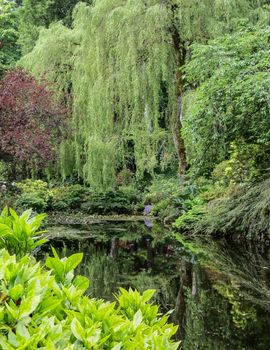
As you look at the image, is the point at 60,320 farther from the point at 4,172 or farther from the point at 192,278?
the point at 4,172

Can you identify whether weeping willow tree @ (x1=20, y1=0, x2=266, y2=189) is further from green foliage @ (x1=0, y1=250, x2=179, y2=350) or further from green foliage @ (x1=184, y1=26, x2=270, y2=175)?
green foliage @ (x1=0, y1=250, x2=179, y2=350)

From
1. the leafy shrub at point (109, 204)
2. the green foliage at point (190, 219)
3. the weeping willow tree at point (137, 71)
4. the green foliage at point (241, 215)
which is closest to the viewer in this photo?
the green foliage at point (241, 215)

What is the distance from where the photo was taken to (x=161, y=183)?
642 inches

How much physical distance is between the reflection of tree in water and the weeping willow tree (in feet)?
17.3

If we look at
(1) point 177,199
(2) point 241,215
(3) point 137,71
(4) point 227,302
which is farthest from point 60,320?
(1) point 177,199

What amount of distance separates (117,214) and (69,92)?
14.9 feet

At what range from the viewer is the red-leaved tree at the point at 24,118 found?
10.4 meters

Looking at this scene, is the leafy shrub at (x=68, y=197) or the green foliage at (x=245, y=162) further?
the leafy shrub at (x=68, y=197)

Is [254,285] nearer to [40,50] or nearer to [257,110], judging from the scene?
[257,110]

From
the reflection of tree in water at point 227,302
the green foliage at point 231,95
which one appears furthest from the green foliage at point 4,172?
the reflection of tree in water at point 227,302

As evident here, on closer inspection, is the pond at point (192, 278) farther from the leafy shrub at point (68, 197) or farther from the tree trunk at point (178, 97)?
the leafy shrub at point (68, 197)

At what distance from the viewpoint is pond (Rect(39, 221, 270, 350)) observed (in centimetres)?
385

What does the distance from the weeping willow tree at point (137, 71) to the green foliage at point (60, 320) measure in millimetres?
9451

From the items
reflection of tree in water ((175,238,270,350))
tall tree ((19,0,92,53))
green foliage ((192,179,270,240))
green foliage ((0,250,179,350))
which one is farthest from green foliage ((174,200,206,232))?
tall tree ((19,0,92,53))
